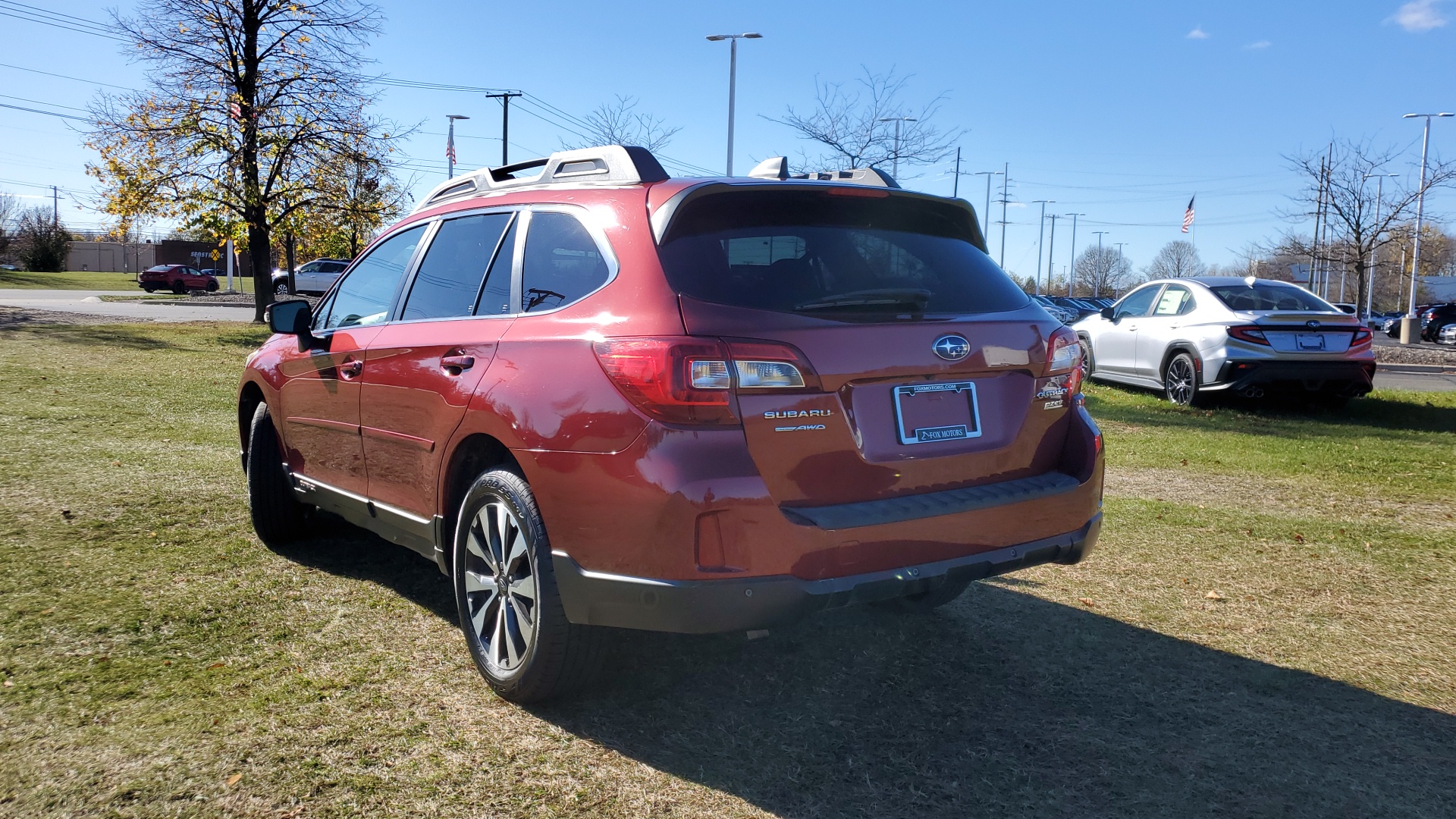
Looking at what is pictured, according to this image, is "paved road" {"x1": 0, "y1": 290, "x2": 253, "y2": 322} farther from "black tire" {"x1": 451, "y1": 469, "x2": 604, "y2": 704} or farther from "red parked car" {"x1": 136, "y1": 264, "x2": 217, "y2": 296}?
"black tire" {"x1": 451, "y1": 469, "x2": 604, "y2": 704}

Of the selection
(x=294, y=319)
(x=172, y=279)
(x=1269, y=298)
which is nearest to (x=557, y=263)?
(x=294, y=319)

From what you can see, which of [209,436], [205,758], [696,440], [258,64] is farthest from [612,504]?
[258,64]

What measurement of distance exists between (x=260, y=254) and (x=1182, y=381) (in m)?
21.4

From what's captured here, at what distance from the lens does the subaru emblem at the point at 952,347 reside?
326cm

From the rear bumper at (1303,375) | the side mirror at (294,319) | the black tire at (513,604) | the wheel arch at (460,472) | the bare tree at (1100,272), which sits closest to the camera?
the black tire at (513,604)

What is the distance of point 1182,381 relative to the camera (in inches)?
481

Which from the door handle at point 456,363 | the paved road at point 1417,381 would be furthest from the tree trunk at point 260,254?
the paved road at point 1417,381

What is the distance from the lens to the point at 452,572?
149 inches

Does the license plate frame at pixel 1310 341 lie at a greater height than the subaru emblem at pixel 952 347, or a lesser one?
greater

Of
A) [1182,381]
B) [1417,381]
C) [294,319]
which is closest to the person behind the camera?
[294,319]

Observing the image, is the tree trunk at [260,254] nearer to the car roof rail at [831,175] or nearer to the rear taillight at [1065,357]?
the car roof rail at [831,175]

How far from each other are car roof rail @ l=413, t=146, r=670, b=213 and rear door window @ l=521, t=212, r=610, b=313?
19 centimetres

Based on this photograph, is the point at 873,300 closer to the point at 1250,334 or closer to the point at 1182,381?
the point at 1250,334

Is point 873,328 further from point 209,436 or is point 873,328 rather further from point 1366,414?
point 1366,414
